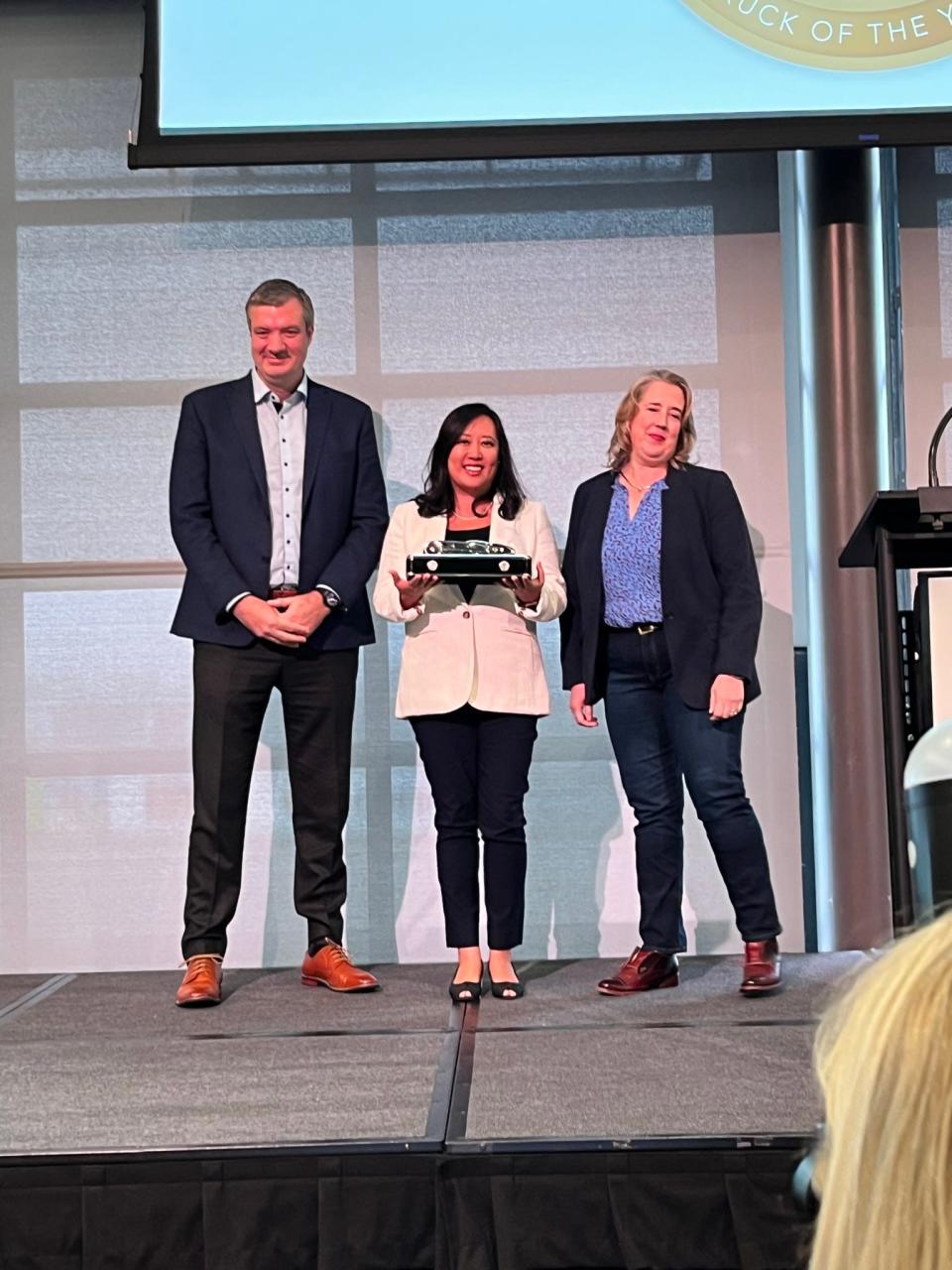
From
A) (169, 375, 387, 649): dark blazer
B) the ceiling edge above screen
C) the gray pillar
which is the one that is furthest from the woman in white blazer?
the gray pillar

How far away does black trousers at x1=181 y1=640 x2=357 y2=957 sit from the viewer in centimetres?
329

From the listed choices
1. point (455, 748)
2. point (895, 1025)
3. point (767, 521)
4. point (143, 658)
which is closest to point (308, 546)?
point (455, 748)

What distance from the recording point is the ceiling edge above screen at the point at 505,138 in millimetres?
3857

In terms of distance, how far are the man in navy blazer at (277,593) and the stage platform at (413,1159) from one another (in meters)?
0.77

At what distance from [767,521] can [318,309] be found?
55.1 inches

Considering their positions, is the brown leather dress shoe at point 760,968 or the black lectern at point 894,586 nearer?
the black lectern at point 894,586

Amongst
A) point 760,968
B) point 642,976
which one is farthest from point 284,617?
point 760,968

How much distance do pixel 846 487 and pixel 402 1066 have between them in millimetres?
2285

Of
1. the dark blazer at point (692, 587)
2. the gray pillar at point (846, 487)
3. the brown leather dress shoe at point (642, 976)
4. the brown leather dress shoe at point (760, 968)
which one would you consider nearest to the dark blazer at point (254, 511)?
the dark blazer at point (692, 587)

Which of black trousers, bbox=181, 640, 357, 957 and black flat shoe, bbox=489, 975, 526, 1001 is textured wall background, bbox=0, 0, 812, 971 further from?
black flat shoe, bbox=489, 975, 526, 1001

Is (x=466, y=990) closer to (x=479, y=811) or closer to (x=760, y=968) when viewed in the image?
(x=479, y=811)

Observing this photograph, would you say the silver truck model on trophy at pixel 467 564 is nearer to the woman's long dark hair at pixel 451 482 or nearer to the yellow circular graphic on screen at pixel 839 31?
the woman's long dark hair at pixel 451 482

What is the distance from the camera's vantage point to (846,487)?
13.6ft

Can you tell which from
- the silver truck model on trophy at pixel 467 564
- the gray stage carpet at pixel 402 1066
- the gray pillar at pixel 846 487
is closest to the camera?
the gray stage carpet at pixel 402 1066
